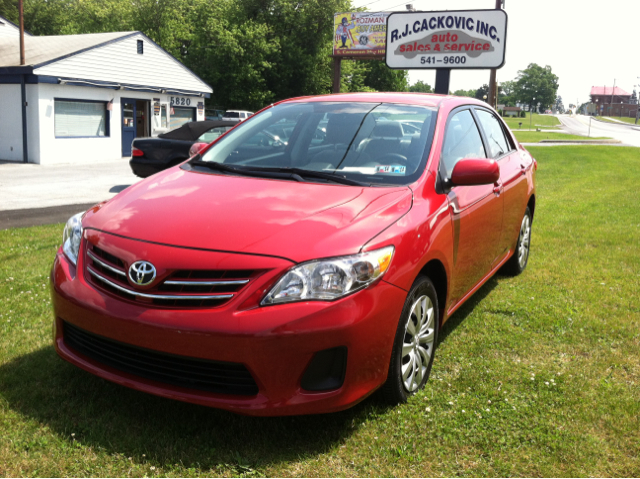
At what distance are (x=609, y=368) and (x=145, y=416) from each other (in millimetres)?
2812

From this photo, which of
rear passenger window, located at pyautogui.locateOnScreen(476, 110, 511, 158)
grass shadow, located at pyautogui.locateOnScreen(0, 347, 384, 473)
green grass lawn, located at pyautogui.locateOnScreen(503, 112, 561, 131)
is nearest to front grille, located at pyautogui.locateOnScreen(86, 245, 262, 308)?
grass shadow, located at pyautogui.locateOnScreen(0, 347, 384, 473)

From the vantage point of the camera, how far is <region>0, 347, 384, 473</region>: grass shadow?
276 centimetres

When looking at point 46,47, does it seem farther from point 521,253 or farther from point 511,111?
point 511,111

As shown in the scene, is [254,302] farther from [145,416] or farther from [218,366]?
[145,416]

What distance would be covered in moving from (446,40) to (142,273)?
44.1ft

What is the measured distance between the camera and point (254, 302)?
2.55m

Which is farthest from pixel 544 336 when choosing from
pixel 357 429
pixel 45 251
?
pixel 45 251

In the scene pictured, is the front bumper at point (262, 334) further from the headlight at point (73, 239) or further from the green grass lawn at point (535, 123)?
the green grass lawn at point (535, 123)

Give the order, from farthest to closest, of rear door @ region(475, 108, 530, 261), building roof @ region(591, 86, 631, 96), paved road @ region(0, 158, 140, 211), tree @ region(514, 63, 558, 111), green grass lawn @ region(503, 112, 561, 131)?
building roof @ region(591, 86, 631, 96)
tree @ region(514, 63, 558, 111)
green grass lawn @ region(503, 112, 561, 131)
paved road @ region(0, 158, 140, 211)
rear door @ region(475, 108, 530, 261)

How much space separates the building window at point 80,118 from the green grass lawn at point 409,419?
1627cm

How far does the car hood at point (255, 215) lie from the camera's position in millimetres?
2709

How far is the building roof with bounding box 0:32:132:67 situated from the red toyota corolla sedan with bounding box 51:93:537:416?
17.4 metres

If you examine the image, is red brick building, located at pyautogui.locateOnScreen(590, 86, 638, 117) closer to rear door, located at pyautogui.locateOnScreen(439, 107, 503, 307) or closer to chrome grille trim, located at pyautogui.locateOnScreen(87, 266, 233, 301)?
rear door, located at pyautogui.locateOnScreen(439, 107, 503, 307)

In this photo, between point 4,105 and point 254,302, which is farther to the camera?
point 4,105
